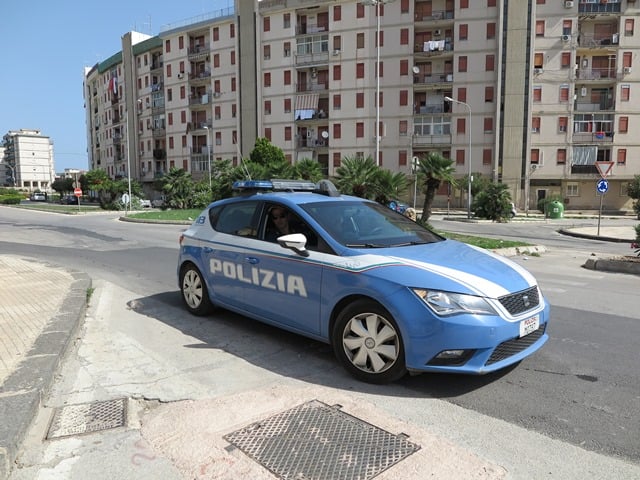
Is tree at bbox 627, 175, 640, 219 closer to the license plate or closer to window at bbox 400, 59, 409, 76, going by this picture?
window at bbox 400, 59, 409, 76

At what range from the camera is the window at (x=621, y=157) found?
4734cm

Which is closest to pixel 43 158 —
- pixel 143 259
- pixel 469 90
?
pixel 469 90

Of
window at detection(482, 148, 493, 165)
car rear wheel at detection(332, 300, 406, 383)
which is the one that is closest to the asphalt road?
car rear wheel at detection(332, 300, 406, 383)

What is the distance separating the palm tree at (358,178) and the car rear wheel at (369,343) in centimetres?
1406

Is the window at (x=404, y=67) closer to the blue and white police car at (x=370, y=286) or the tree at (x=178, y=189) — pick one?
the tree at (x=178, y=189)

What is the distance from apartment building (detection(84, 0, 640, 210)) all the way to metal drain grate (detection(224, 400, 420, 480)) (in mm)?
41688

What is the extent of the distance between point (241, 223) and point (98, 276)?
556 centimetres

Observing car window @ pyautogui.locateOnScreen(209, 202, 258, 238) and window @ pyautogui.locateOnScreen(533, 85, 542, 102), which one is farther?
window @ pyautogui.locateOnScreen(533, 85, 542, 102)

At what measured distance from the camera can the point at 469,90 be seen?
47.5 m

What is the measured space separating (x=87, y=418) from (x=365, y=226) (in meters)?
2.91

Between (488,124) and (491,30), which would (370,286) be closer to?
(488,124)

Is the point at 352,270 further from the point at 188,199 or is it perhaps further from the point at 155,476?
the point at 188,199

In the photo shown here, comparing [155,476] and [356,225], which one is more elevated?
[356,225]

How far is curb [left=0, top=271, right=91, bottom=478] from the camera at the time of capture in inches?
119
